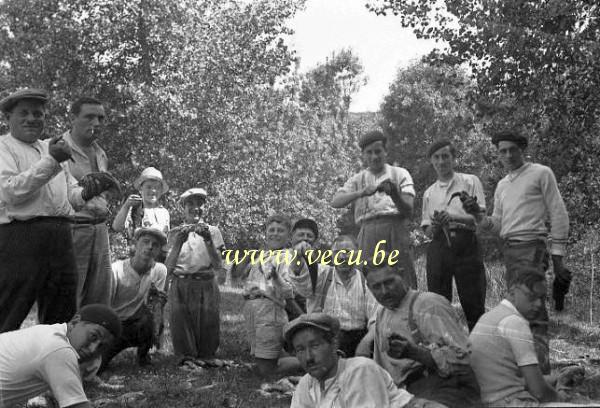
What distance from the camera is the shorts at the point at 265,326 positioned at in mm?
6305

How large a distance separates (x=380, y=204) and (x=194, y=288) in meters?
2.16

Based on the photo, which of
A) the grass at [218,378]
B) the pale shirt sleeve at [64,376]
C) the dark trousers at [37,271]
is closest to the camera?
the pale shirt sleeve at [64,376]

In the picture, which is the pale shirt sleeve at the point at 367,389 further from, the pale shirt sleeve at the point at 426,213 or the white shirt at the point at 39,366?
the pale shirt sleeve at the point at 426,213

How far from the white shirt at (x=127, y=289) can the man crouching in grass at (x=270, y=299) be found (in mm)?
1004

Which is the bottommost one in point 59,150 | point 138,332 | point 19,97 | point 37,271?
point 138,332

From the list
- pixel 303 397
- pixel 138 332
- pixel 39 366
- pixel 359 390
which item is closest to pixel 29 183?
pixel 39 366

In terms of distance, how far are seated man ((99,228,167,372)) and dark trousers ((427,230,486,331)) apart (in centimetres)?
263

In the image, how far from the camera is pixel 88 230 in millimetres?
5367

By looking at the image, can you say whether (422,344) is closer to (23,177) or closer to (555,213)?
(555,213)

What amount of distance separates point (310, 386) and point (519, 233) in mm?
2651

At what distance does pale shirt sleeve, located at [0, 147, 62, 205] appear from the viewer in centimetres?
423

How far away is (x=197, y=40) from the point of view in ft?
58.0

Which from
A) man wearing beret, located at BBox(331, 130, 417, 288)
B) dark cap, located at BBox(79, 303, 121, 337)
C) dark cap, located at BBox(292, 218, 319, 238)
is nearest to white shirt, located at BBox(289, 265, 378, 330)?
man wearing beret, located at BBox(331, 130, 417, 288)

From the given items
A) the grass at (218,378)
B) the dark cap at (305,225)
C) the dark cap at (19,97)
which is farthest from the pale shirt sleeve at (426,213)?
the dark cap at (19,97)
